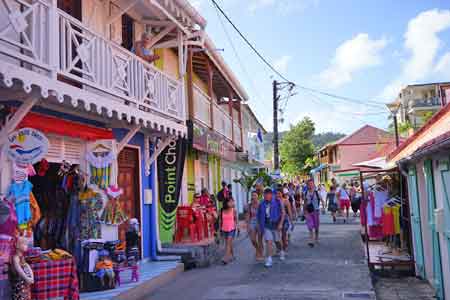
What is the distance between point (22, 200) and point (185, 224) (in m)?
6.16

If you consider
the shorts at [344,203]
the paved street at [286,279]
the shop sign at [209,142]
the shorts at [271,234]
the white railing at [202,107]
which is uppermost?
the white railing at [202,107]

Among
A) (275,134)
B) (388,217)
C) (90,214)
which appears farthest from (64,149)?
(275,134)

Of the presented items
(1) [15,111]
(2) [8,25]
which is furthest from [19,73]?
(1) [15,111]

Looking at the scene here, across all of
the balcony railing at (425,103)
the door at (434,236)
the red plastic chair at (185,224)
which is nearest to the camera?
the door at (434,236)

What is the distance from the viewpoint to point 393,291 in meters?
8.13

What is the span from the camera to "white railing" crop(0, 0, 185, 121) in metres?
5.48

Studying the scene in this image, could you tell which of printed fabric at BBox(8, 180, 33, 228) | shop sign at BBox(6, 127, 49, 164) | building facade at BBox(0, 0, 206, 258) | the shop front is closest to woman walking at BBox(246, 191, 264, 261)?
building facade at BBox(0, 0, 206, 258)

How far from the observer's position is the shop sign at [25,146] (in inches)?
222

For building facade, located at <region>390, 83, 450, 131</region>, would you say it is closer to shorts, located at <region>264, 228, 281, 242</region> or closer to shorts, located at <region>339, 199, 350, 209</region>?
shorts, located at <region>339, 199, 350, 209</region>

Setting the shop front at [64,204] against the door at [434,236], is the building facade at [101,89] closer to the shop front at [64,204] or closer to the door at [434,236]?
the shop front at [64,204]

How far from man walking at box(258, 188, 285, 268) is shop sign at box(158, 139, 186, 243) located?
2.16 meters

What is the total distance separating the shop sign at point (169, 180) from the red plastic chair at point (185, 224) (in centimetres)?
43

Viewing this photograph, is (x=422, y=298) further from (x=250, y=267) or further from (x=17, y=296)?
(x=17, y=296)

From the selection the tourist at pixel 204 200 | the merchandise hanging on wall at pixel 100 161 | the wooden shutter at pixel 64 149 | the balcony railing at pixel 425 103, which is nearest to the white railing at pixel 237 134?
the tourist at pixel 204 200
